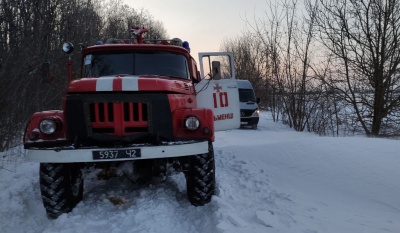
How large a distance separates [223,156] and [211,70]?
243 centimetres

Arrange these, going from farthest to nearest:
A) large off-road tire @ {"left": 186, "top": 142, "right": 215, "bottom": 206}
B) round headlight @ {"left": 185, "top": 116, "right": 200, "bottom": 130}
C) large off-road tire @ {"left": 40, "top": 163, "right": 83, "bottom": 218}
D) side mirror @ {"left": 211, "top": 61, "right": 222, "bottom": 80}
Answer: side mirror @ {"left": 211, "top": 61, "right": 222, "bottom": 80}
large off-road tire @ {"left": 186, "top": 142, "right": 215, "bottom": 206}
round headlight @ {"left": 185, "top": 116, "right": 200, "bottom": 130}
large off-road tire @ {"left": 40, "top": 163, "right": 83, "bottom": 218}

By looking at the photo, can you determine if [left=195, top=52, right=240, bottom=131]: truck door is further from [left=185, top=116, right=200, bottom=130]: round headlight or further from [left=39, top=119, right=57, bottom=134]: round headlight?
[left=39, top=119, right=57, bottom=134]: round headlight

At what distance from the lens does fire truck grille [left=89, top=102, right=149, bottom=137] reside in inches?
155

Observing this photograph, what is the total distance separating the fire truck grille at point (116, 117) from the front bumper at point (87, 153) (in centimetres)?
29

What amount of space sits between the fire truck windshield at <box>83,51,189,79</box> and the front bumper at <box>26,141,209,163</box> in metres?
1.62

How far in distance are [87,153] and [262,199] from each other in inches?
90.7

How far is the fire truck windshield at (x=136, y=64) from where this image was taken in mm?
5113

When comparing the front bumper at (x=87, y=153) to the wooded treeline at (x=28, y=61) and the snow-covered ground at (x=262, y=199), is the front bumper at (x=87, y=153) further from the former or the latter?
the wooded treeline at (x=28, y=61)

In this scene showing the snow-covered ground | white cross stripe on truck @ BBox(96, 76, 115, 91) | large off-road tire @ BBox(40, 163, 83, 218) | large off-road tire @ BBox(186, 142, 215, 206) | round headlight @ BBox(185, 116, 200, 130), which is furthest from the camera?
large off-road tire @ BBox(186, 142, 215, 206)

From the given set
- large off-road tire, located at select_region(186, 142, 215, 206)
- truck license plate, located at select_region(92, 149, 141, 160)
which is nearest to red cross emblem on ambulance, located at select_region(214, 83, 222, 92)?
large off-road tire, located at select_region(186, 142, 215, 206)

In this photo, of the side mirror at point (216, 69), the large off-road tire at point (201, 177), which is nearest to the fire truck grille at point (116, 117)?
the large off-road tire at point (201, 177)

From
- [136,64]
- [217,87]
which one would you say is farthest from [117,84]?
[217,87]

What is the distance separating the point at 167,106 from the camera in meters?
4.05

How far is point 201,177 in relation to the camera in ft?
14.0
